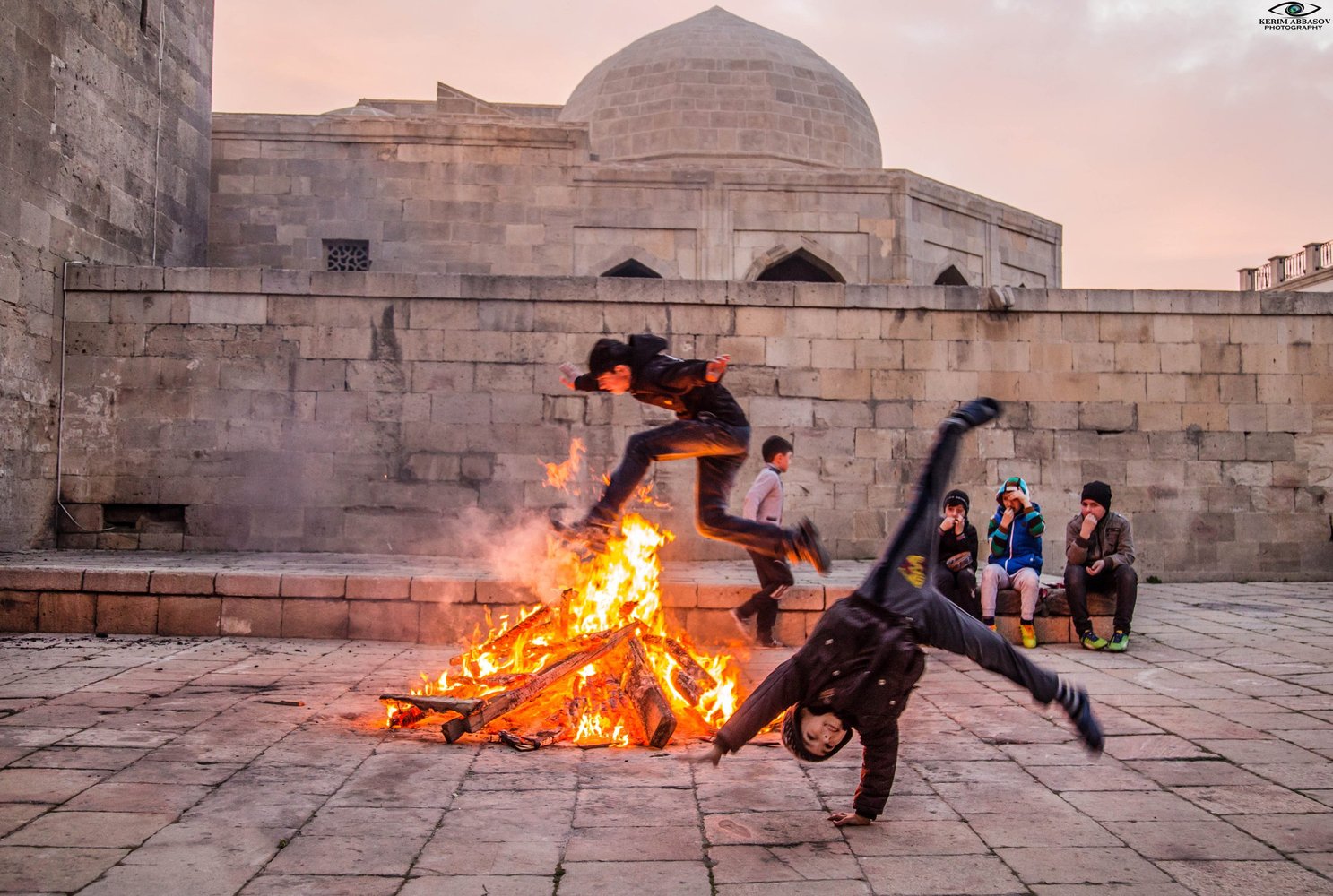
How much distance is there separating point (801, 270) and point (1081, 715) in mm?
15587

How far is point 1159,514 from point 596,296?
7796 mm

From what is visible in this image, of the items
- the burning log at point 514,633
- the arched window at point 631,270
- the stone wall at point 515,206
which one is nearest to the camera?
the burning log at point 514,633

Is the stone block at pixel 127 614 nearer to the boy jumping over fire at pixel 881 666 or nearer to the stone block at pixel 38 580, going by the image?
the stone block at pixel 38 580

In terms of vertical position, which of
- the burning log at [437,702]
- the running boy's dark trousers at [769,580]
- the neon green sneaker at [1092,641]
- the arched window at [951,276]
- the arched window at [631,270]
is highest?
the arched window at [951,276]

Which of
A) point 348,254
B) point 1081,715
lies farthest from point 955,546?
point 348,254

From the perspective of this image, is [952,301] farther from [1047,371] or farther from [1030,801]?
[1030,801]

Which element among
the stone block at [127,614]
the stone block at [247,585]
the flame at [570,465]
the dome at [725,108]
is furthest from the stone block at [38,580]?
the dome at [725,108]

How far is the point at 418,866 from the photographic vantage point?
3.73 meters

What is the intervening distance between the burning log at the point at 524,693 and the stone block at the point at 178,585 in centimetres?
436

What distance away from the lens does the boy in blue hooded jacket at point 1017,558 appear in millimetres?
8711

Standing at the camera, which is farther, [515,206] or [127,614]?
[515,206]

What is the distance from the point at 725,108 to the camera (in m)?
21.6

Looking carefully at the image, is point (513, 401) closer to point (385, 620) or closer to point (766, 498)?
point (385, 620)

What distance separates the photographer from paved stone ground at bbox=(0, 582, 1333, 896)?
3650mm
